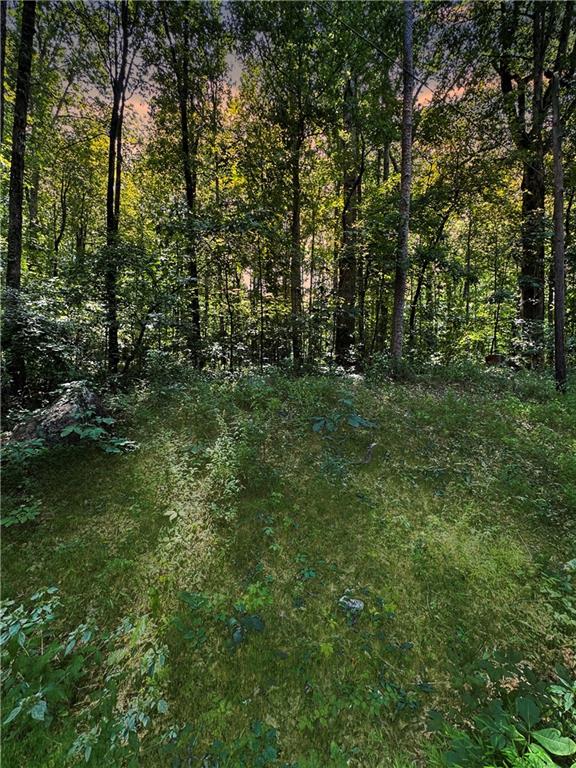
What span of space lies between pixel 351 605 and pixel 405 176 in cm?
792

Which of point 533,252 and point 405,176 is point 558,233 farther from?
point 533,252

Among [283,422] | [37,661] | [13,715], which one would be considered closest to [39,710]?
[13,715]

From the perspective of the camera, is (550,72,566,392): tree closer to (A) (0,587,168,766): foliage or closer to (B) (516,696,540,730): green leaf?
(B) (516,696,540,730): green leaf

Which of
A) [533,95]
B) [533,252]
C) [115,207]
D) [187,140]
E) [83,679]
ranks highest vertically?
[533,95]

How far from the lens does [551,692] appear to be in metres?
1.97

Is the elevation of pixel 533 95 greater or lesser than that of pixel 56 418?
greater

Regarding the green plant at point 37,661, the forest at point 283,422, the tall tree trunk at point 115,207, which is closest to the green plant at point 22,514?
the forest at point 283,422

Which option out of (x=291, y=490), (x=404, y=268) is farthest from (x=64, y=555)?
(x=404, y=268)

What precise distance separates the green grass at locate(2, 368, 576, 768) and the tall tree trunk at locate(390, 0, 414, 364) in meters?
3.06

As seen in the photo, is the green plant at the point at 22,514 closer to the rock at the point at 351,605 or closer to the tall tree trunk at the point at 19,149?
the rock at the point at 351,605

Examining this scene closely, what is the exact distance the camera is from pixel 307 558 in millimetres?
3082

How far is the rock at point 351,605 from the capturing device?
264cm

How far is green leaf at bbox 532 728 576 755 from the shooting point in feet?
4.89

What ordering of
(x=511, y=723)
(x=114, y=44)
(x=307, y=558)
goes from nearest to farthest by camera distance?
(x=511, y=723), (x=307, y=558), (x=114, y=44)
